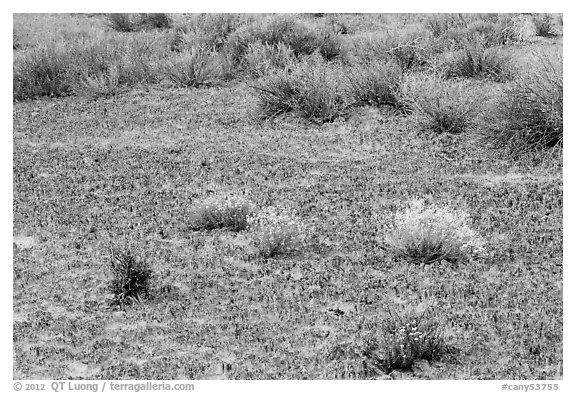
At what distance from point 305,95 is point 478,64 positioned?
142 inches

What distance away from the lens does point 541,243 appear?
8.34m

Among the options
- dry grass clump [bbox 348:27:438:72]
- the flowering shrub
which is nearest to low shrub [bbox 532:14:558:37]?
dry grass clump [bbox 348:27:438:72]

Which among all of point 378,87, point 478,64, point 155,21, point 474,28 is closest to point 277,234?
point 378,87

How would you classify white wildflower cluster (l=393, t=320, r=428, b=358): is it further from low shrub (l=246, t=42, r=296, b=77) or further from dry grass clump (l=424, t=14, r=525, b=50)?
dry grass clump (l=424, t=14, r=525, b=50)

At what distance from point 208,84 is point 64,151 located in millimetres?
4193

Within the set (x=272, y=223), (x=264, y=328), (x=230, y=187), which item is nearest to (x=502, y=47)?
(x=230, y=187)

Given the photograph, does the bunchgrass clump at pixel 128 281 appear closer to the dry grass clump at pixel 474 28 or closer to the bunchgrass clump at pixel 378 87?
the bunchgrass clump at pixel 378 87

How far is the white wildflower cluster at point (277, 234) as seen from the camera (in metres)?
8.27

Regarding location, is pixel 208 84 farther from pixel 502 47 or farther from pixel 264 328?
pixel 264 328

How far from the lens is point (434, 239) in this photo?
795 centimetres

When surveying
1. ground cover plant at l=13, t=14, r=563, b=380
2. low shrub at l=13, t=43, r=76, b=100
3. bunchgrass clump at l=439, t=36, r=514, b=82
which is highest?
bunchgrass clump at l=439, t=36, r=514, b=82

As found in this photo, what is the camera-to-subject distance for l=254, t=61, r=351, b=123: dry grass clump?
12766 mm

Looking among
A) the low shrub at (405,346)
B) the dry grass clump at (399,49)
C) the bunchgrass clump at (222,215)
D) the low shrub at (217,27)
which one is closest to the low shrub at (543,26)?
the dry grass clump at (399,49)

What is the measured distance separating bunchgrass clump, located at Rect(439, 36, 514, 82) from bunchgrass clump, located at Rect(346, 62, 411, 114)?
140cm
